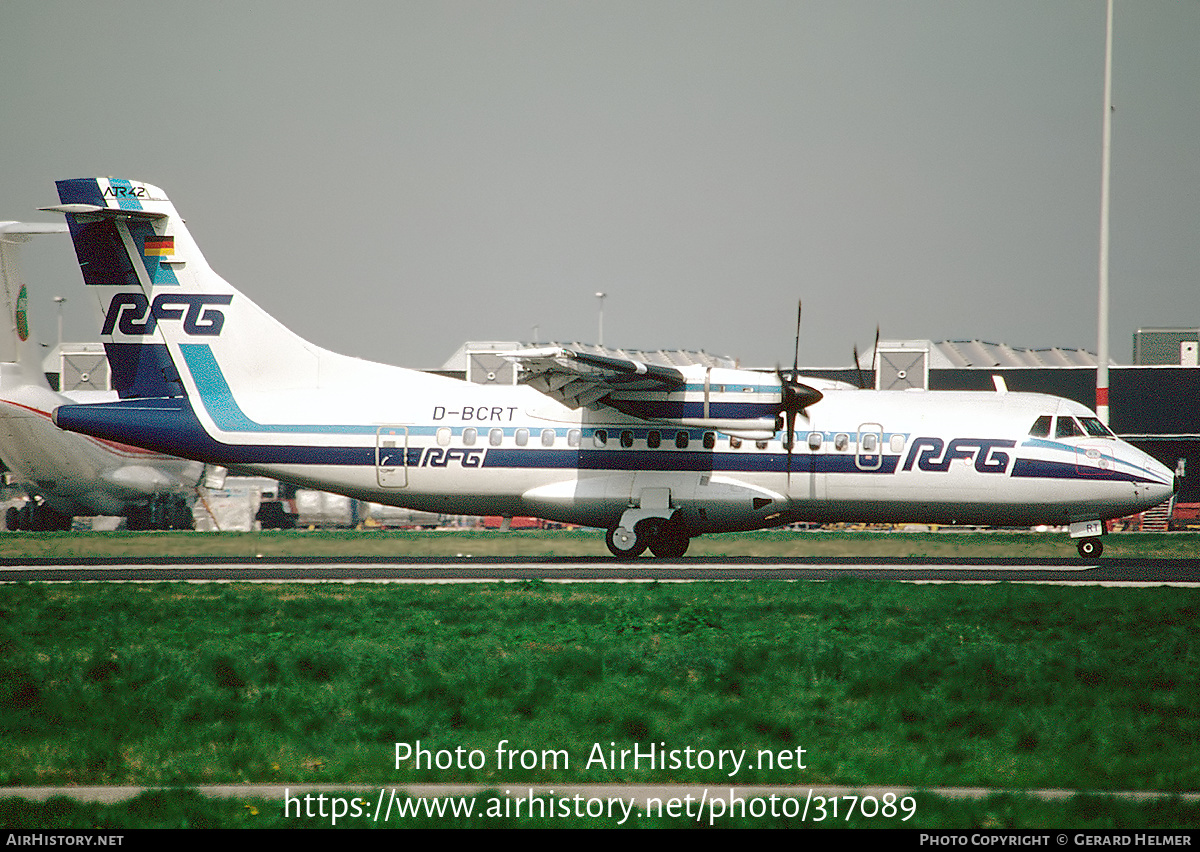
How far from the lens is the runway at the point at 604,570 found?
18641 millimetres

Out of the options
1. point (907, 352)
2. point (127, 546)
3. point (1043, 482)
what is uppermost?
point (907, 352)

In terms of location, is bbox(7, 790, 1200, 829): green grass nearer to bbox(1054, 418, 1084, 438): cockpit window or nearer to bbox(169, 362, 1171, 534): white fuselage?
bbox(169, 362, 1171, 534): white fuselage

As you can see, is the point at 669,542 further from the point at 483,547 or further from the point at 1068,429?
the point at 1068,429

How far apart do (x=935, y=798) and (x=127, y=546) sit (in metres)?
22.2

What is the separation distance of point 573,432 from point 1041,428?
10.1 m

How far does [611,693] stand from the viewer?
9680 mm

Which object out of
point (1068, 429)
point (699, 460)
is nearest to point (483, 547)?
point (699, 460)

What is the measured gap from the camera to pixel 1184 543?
26.8 meters

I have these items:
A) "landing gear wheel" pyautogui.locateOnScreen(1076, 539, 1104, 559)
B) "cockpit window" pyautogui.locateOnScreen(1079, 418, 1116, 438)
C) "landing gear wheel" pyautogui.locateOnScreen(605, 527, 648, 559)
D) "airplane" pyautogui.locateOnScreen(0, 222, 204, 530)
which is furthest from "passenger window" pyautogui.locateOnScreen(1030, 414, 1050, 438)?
"airplane" pyautogui.locateOnScreen(0, 222, 204, 530)

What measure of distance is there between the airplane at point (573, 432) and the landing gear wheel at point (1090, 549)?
5 cm
